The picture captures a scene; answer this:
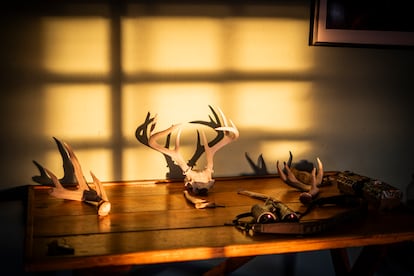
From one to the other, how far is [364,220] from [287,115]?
0.87 m

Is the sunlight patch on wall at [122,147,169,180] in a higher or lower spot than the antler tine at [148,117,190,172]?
lower

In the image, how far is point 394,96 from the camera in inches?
115

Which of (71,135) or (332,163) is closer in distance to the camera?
(71,135)

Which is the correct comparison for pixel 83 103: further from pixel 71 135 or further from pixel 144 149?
pixel 144 149

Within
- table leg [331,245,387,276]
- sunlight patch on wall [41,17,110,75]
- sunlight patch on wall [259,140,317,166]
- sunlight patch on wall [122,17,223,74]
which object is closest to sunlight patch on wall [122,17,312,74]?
sunlight patch on wall [122,17,223,74]

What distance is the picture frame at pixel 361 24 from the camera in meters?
2.68

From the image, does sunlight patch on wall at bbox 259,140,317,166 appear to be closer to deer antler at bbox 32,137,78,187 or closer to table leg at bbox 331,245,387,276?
table leg at bbox 331,245,387,276

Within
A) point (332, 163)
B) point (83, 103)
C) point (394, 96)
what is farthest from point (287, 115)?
point (83, 103)

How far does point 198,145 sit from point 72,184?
655 mm

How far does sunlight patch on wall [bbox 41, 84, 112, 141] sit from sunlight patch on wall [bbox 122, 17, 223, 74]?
203mm

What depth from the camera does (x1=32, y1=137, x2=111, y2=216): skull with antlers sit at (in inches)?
84.6

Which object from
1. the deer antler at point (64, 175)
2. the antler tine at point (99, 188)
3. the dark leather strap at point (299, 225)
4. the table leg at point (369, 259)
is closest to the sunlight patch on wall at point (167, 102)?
the deer antler at point (64, 175)

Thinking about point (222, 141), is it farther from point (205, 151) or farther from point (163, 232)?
point (163, 232)

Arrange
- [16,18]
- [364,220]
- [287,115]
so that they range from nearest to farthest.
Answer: [364,220], [16,18], [287,115]
